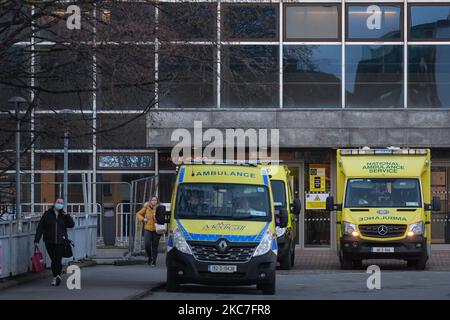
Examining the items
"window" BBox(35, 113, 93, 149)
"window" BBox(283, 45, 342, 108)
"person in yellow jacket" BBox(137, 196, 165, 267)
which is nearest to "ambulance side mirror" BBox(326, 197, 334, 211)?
"person in yellow jacket" BBox(137, 196, 165, 267)

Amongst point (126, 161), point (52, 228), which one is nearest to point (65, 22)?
A: point (52, 228)

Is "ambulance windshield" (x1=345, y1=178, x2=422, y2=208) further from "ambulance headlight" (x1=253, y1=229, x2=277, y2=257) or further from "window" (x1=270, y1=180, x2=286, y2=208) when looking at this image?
"ambulance headlight" (x1=253, y1=229, x2=277, y2=257)

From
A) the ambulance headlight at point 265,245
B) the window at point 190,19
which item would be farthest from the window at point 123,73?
the ambulance headlight at point 265,245

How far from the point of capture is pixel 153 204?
27.6 metres

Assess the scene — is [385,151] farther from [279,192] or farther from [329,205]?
[279,192]

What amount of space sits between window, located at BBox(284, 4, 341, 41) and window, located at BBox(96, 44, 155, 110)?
50.4ft

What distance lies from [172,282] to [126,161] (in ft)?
53.3

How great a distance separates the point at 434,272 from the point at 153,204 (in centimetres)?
741

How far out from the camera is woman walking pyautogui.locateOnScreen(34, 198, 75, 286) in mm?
19797

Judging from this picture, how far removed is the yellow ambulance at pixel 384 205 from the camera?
2584cm
